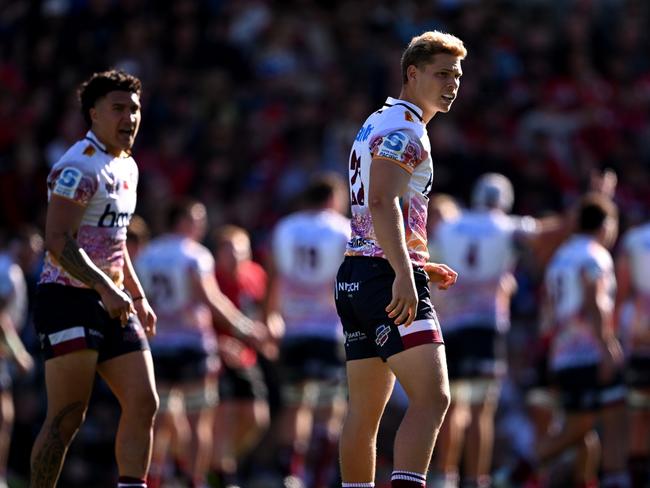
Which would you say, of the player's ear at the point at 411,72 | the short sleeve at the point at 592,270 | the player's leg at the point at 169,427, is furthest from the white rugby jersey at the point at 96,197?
the player's leg at the point at 169,427

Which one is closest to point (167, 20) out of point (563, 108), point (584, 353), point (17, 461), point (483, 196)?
point (563, 108)

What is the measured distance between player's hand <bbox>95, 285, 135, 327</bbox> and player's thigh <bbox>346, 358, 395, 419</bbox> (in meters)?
1.28

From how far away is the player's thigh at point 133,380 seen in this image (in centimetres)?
786

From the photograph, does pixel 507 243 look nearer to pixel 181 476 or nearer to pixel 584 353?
pixel 584 353

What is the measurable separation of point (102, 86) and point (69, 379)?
1.74m

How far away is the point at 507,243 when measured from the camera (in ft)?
41.9

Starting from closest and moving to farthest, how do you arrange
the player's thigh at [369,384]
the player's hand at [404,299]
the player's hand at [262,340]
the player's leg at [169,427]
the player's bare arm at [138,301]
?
the player's hand at [404,299] → the player's thigh at [369,384] → the player's bare arm at [138,301] → the player's hand at [262,340] → the player's leg at [169,427]

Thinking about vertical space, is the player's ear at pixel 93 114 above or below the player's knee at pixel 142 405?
above

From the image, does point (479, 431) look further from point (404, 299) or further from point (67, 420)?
point (404, 299)

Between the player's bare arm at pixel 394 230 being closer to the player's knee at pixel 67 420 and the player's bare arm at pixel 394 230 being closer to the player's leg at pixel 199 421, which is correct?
the player's knee at pixel 67 420

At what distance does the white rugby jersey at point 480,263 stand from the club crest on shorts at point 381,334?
18.4 ft

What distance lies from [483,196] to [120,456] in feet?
19.6

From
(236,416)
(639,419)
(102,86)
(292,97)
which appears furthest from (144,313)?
(292,97)

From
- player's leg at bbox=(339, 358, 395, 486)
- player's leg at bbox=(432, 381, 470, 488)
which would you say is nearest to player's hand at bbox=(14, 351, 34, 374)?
player's leg at bbox=(432, 381, 470, 488)
